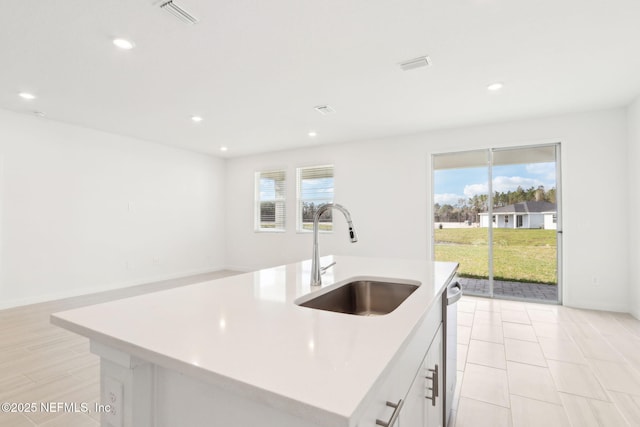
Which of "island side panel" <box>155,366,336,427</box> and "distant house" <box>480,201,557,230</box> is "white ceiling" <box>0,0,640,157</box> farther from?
"island side panel" <box>155,366,336,427</box>

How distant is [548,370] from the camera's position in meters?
2.40

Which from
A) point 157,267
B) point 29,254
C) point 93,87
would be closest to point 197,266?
point 157,267

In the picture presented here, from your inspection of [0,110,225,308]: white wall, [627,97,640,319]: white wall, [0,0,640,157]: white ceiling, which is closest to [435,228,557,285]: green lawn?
[627,97,640,319]: white wall

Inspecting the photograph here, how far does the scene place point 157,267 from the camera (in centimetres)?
571

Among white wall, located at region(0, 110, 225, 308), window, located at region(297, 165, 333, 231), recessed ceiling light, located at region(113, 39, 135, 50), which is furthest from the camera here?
window, located at region(297, 165, 333, 231)

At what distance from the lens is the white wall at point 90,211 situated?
4090mm

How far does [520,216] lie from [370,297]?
4096 millimetres

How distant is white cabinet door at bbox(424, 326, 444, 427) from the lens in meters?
1.21

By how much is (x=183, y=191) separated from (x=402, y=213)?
165 inches

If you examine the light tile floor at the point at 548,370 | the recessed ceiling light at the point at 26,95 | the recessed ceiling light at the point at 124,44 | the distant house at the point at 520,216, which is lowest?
the light tile floor at the point at 548,370

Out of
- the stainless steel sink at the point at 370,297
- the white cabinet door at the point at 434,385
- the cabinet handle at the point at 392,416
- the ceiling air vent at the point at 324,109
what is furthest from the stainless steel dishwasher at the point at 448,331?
the ceiling air vent at the point at 324,109

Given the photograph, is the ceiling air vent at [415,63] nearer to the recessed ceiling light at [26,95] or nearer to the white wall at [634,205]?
the white wall at [634,205]

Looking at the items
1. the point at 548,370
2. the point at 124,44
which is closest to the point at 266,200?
the point at 124,44

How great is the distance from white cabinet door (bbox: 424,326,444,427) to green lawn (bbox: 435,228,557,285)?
142 inches
